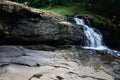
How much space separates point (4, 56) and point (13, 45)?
177 cm

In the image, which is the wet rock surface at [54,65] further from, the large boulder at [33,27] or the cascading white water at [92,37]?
the cascading white water at [92,37]

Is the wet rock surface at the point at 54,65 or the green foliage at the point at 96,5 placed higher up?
the green foliage at the point at 96,5

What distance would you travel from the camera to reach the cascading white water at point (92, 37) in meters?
11.4

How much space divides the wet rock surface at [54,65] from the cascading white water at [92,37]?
1.86 meters

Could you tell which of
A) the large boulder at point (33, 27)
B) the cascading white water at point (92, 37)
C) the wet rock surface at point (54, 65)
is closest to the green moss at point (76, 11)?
the cascading white water at point (92, 37)

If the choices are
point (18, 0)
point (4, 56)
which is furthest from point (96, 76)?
point (18, 0)

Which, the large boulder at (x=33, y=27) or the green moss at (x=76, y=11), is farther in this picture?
the green moss at (x=76, y=11)

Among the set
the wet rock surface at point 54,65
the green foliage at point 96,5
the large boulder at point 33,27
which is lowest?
the wet rock surface at point 54,65

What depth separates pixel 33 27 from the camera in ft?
33.7

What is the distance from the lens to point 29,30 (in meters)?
10.1

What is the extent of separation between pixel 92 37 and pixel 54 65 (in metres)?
4.56

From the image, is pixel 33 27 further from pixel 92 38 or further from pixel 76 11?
pixel 76 11

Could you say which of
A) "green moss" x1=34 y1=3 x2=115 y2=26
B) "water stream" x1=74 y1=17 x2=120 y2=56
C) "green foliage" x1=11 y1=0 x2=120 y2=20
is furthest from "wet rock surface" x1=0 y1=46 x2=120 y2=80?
"green foliage" x1=11 y1=0 x2=120 y2=20

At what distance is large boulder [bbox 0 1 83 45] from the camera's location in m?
9.54
